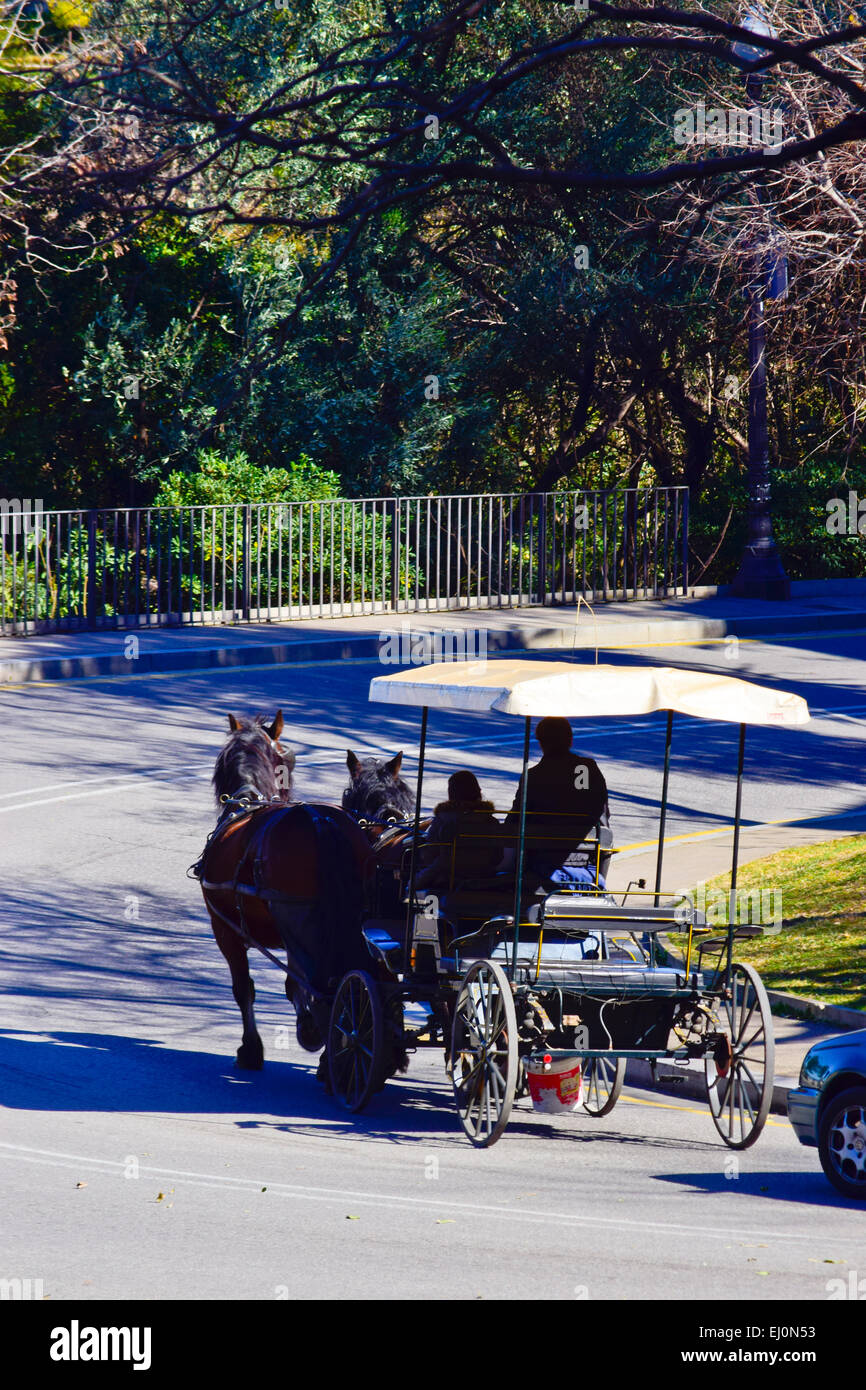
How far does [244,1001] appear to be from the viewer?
9594 millimetres

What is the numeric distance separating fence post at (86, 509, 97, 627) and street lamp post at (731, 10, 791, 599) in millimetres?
9876

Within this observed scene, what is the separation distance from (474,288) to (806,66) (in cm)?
1868

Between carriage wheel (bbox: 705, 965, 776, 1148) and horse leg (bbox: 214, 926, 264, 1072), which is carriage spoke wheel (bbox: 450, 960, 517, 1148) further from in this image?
horse leg (bbox: 214, 926, 264, 1072)

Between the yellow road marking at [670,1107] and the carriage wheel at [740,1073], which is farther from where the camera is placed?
the yellow road marking at [670,1107]

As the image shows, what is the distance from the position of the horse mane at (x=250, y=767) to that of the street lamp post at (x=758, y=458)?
654 inches

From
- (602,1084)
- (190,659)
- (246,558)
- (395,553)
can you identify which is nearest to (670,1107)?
(602,1084)

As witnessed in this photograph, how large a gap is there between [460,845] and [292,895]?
97cm

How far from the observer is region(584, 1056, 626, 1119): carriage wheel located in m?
8.88

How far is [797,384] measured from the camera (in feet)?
105

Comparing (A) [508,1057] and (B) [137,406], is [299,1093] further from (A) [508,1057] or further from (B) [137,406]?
(B) [137,406]

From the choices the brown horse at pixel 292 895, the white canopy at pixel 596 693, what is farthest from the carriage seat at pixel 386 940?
the white canopy at pixel 596 693

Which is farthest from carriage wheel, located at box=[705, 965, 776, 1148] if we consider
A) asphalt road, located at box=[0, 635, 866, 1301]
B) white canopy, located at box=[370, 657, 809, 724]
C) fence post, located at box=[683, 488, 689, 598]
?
fence post, located at box=[683, 488, 689, 598]

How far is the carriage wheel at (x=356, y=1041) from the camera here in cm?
839

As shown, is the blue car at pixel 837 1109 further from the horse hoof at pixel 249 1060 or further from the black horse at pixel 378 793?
the horse hoof at pixel 249 1060
